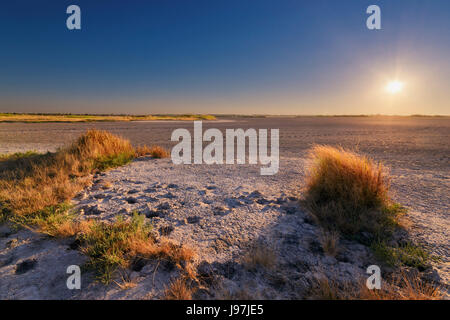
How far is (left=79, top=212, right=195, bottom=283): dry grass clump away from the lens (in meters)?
2.26

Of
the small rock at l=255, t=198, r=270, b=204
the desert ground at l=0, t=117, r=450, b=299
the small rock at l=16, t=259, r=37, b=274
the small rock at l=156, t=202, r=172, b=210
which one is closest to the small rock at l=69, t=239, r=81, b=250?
the desert ground at l=0, t=117, r=450, b=299

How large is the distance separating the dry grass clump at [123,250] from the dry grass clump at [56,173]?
1.72 m

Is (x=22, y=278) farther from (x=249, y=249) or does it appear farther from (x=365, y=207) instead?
(x=365, y=207)

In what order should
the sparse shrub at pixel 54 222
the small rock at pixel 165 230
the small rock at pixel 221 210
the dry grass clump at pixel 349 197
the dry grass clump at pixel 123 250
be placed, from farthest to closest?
1. the small rock at pixel 221 210
2. the dry grass clump at pixel 349 197
3. the small rock at pixel 165 230
4. the sparse shrub at pixel 54 222
5. the dry grass clump at pixel 123 250

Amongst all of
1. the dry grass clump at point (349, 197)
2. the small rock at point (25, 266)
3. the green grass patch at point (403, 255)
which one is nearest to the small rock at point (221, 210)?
the dry grass clump at point (349, 197)

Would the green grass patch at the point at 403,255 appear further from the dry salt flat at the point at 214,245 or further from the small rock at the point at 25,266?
the small rock at the point at 25,266

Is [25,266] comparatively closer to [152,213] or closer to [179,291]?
[152,213]

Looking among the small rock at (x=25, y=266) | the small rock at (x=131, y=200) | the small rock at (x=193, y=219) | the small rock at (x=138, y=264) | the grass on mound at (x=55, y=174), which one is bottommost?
the small rock at (x=25, y=266)

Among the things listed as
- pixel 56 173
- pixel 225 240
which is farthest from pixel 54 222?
pixel 56 173

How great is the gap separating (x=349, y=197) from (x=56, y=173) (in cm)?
691

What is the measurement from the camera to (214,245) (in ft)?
8.96

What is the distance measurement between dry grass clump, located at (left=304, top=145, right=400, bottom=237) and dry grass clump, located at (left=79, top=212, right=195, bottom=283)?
219 centimetres

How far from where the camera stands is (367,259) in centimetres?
248

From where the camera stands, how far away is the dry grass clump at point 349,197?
10.3ft
